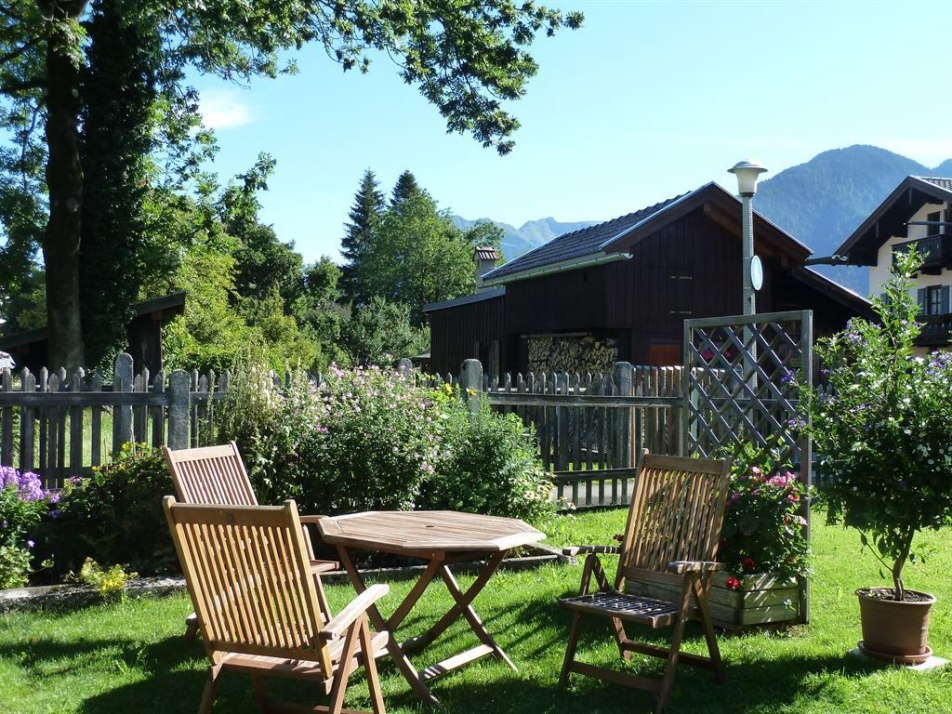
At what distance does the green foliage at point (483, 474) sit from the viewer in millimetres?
7539

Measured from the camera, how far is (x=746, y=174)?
11.0 metres

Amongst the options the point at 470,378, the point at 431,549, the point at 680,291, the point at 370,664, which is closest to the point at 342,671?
the point at 370,664

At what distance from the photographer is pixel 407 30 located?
13.5 m

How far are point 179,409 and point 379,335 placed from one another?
31.6 meters

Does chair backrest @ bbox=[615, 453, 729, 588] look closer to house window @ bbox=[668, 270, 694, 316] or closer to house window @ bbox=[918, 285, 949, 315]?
house window @ bbox=[668, 270, 694, 316]

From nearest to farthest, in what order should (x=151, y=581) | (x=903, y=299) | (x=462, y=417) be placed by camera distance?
1. (x=903, y=299)
2. (x=151, y=581)
3. (x=462, y=417)

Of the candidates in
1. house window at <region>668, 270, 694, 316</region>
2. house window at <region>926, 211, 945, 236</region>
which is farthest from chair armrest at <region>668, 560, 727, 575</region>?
house window at <region>926, 211, 945, 236</region>

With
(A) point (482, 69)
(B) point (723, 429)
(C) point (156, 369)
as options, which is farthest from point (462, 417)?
(C) point (156, 369)

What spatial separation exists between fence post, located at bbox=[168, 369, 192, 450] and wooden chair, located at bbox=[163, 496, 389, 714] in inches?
156

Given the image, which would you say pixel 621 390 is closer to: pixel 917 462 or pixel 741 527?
pixel 741 527

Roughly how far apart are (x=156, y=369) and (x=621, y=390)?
14.2 metres

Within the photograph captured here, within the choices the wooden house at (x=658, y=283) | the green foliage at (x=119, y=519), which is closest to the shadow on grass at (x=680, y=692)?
the green foliage at (x=119, y=519)

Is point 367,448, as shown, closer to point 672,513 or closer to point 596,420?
point 672,513

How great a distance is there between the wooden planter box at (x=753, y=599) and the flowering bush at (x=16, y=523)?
13.8 ft
